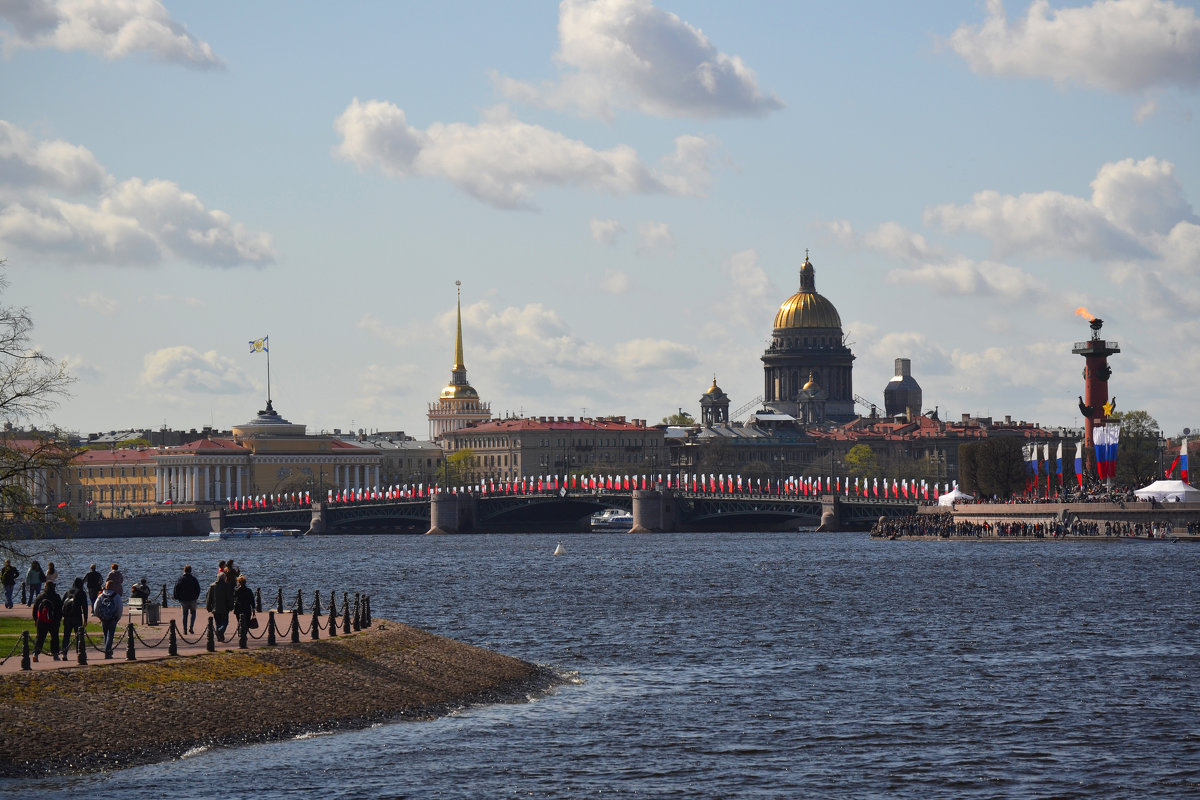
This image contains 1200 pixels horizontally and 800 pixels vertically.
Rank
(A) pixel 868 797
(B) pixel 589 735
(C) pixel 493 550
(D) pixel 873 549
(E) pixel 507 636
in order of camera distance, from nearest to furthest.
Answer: (A) pixel 868 797 < (B) pixel 589 735 < (E) pixel 507 636 < (D) pixel 873 549 < (C) pixel 493 550

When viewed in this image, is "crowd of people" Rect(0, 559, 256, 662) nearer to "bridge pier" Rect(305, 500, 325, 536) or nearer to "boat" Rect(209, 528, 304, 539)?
"boat" Rect(209, 528, 304, 539)

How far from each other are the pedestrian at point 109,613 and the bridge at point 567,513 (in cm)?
A: 10229

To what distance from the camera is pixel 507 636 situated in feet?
151

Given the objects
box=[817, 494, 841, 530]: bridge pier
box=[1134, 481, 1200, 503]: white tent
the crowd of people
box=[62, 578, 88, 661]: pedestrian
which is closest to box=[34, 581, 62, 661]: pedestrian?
the crowd of people

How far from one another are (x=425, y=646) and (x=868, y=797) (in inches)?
440

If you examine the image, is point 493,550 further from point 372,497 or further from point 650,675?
point 650,675

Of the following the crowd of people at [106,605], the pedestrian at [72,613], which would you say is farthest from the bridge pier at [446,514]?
the pedestrian at [72,613]

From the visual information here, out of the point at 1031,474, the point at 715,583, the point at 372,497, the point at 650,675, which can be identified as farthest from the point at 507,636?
the point at 372,497

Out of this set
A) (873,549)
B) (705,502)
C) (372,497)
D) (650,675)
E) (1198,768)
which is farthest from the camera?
(372,497)

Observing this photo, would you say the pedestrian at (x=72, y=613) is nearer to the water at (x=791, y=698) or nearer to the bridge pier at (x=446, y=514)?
the water at (x=791, y=698)

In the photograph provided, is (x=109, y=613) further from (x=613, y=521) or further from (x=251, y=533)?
(x=613, y=521)

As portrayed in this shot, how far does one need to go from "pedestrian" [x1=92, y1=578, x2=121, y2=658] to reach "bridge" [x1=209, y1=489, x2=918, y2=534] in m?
102

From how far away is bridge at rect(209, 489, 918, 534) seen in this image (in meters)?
133

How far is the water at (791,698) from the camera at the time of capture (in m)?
25.9
